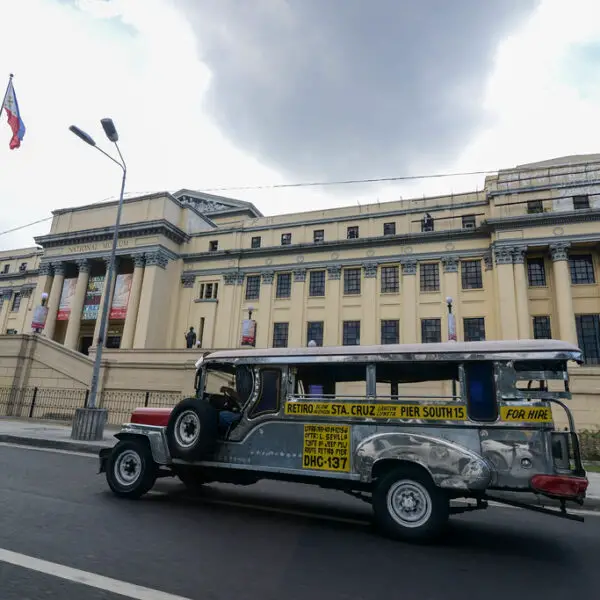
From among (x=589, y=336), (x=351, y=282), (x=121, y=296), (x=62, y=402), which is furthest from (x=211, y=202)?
(x=589, y=336)

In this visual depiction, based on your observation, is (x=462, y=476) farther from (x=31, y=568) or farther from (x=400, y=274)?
(x=400, y=274)

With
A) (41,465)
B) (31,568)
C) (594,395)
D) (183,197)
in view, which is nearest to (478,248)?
(594,395)

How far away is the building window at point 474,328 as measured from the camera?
1066 inches

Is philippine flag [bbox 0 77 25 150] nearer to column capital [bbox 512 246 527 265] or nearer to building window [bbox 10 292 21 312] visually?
column capital [bbox 512 246 527 265]

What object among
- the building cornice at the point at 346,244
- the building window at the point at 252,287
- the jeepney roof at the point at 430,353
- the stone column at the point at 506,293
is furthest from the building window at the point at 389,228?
the jeepney roof at the point at 430,353

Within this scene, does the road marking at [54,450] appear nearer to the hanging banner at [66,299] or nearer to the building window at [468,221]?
the hanging banner at [66,299]

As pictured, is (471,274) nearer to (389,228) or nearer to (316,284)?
(389,228)

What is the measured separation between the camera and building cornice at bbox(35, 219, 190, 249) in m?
32.9

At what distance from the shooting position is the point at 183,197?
50.0 m

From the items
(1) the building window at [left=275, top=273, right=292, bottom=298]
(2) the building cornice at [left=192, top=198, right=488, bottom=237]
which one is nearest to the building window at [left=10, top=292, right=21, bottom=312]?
(2) the building cornice at [left=192, top=198, right=488, bottom=237]

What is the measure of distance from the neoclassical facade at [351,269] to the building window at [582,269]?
65 millimetres

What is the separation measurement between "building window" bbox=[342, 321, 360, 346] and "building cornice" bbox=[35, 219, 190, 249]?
51.0ft

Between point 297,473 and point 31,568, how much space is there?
3.12 m

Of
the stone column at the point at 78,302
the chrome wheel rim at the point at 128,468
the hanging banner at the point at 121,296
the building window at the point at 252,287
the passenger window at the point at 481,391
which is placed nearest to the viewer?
the passenger window at the point at 481,391
